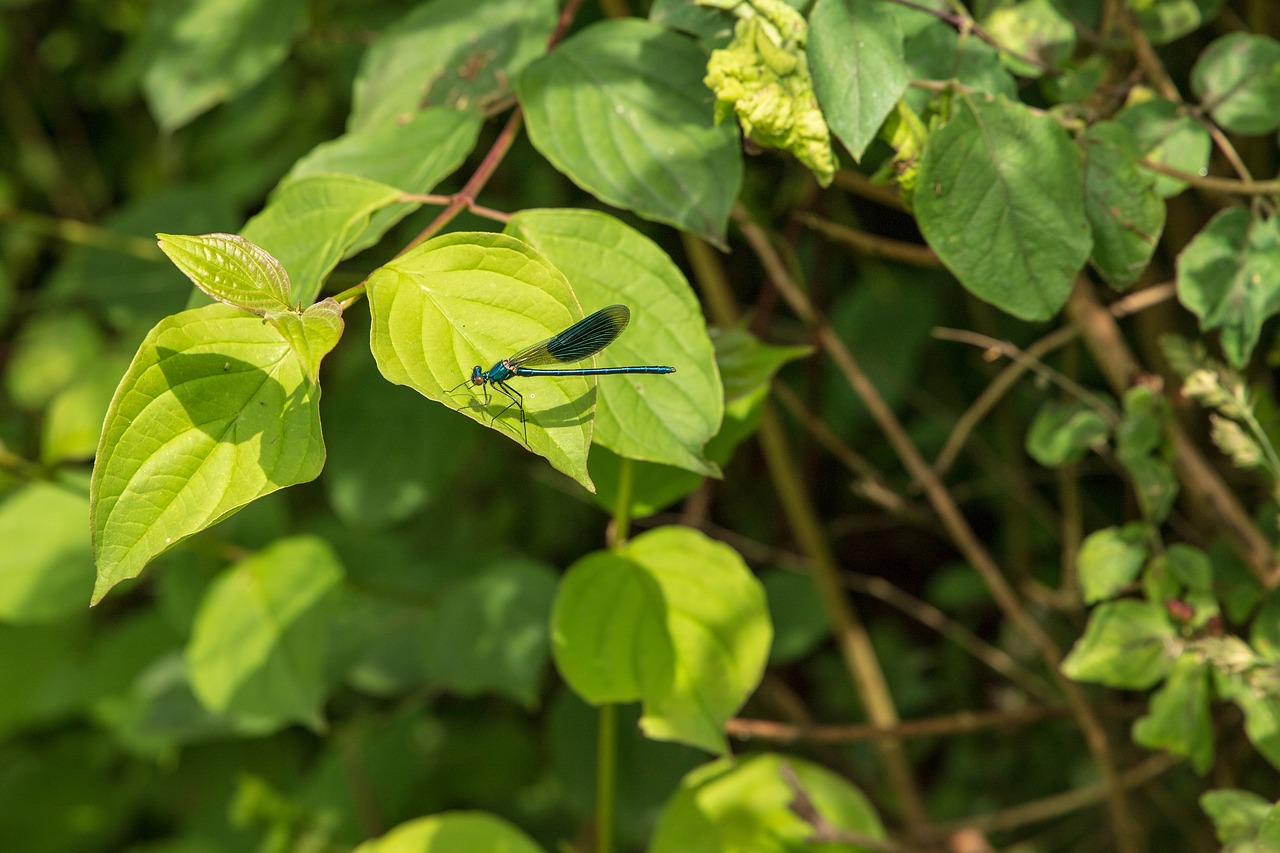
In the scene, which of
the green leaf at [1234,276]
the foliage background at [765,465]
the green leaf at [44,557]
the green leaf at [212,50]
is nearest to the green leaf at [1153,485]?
the foliage background at [765,465]

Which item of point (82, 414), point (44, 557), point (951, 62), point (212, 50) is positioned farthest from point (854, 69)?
point (44, 557)

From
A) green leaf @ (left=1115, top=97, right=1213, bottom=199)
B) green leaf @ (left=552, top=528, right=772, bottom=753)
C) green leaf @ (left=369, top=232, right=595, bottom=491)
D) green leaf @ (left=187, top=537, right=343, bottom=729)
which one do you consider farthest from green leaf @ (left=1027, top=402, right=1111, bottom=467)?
green leaf @ (left=187, top=537, right=343, bottom=729)

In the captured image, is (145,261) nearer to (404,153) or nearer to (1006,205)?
(404,153)

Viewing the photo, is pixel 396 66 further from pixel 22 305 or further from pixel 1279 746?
pixel 22 305

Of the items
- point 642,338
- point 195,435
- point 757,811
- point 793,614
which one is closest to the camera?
point 195,435

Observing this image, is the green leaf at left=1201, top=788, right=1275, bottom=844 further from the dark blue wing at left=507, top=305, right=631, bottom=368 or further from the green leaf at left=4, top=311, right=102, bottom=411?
the green leaf at left=4, top=311, right=102, bottom=411

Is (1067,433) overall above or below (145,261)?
above

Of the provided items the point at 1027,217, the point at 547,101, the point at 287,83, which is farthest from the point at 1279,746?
the point at 287,83
